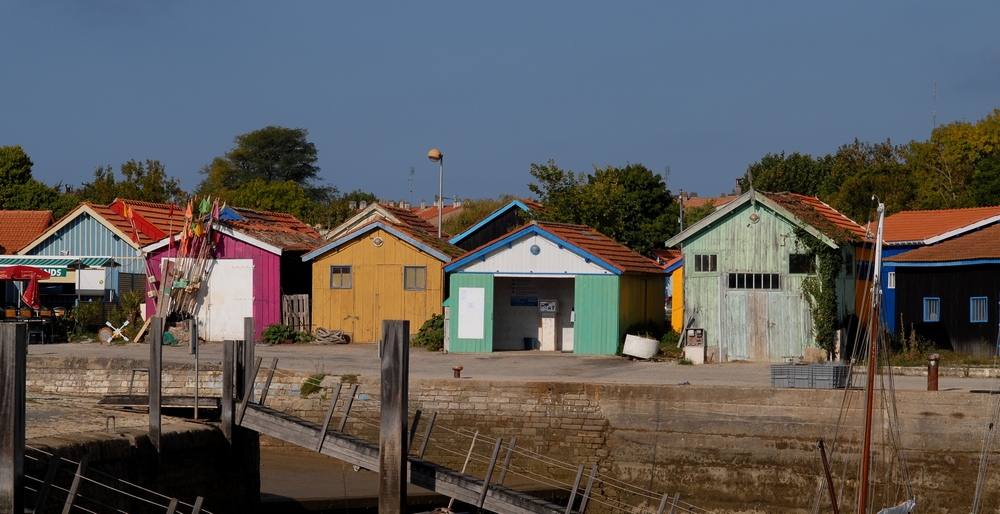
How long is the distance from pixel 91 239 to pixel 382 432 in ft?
79.3

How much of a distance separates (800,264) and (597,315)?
16.8ft

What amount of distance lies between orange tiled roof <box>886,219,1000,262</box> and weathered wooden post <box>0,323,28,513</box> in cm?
2278

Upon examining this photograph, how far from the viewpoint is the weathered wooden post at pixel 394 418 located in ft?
47.9

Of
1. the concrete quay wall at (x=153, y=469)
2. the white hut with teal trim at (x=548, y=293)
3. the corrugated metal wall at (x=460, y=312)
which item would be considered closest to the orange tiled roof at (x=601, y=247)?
the white hut with teal trim at (x=548, y=293)

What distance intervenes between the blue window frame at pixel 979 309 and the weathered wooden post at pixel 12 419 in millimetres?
Answer: 22887

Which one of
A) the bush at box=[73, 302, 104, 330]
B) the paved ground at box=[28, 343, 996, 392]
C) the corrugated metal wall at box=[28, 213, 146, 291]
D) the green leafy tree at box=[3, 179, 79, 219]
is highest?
the green leafy tree at box=[3, 179, 79, 219]

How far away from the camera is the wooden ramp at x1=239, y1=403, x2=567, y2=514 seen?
15383 mm

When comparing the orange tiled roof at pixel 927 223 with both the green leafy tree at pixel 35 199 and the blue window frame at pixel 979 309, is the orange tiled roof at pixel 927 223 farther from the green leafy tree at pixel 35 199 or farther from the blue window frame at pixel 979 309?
the green leafy tree at pixel 35 199

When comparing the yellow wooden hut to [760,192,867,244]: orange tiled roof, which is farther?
the yellow wooden hut

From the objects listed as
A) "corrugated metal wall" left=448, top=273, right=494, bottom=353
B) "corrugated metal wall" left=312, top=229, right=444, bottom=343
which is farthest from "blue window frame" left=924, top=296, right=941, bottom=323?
"corrugated metal wall" left=312, top=229, right=444, bottom=343

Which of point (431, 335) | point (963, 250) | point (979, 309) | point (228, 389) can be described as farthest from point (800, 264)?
point (228, 389)

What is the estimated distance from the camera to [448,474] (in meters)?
15.5

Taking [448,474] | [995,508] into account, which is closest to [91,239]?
[448,474]

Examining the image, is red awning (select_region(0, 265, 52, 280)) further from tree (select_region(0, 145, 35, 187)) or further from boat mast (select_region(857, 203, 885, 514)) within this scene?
tree (select_region(0, 145, 35, 187))
